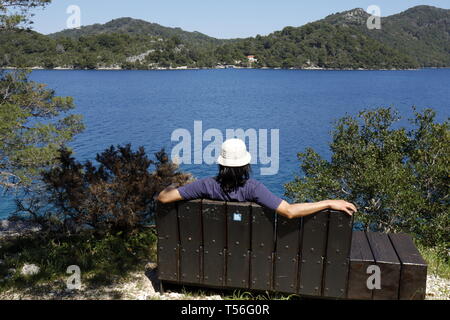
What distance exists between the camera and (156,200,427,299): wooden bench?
4.21 m

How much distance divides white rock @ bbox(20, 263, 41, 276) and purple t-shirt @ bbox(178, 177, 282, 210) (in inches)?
125

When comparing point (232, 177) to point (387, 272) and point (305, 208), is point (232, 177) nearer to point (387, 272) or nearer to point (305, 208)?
point (305, 208)

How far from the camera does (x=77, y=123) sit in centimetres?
1426

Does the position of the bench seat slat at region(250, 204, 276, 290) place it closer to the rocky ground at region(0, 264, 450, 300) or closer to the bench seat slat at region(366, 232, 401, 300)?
the rocky ground at region(0, 264, 450, 300)

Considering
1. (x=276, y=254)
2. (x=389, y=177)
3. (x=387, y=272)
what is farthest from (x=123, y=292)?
(x=389, y=177)

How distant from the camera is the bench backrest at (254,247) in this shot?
420cm

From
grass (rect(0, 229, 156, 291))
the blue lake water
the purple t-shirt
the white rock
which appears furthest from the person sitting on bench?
the blue lake water

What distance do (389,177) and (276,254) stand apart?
24.8 ft

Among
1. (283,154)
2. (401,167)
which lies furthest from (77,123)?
(283,154)

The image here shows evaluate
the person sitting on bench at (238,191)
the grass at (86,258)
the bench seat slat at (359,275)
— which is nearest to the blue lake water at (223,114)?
the grass at (86,258)

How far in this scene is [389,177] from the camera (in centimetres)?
1088

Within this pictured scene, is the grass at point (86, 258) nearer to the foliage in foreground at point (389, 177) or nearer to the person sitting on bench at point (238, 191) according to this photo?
the person sitting on bench at point (238, 191)

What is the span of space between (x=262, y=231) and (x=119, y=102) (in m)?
70.8

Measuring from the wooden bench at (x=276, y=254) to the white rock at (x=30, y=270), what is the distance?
2.57 m
